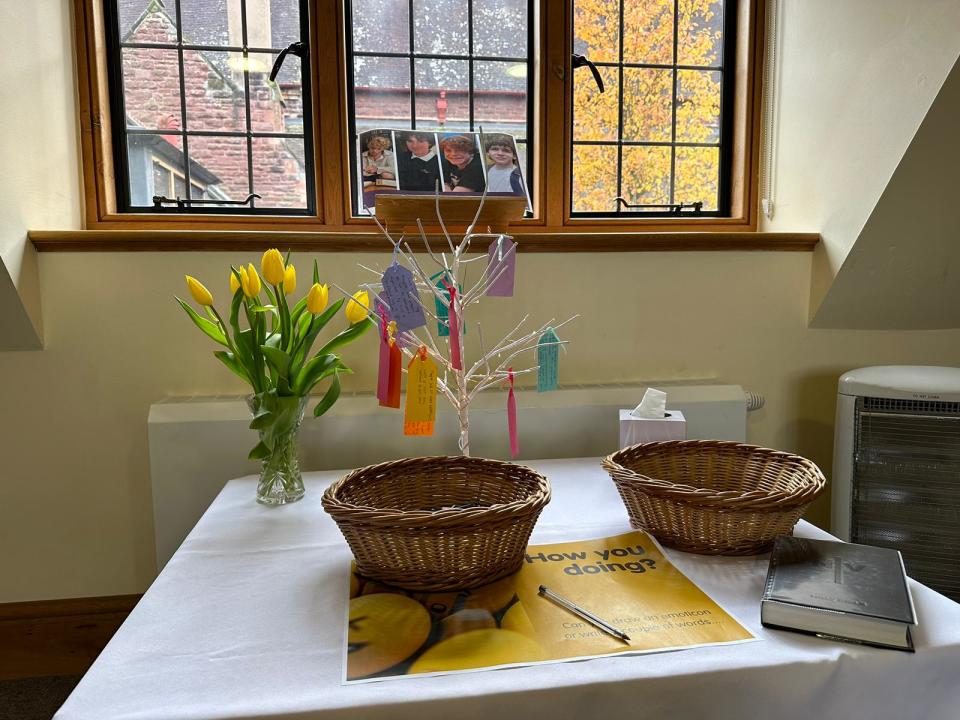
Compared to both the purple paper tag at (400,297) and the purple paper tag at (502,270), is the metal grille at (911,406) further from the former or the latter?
the purple paper tag at (400,297)

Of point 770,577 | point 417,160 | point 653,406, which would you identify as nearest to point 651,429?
point 653,406

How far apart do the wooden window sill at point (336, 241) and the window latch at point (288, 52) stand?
0.49 metres

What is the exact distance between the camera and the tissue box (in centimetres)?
134

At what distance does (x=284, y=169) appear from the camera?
1.85m

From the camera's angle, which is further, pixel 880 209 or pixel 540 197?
pixel 540 197

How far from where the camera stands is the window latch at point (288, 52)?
178cm

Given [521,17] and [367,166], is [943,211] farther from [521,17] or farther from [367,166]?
[367,166]

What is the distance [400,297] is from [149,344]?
2.55ft

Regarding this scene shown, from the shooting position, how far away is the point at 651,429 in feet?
4.41

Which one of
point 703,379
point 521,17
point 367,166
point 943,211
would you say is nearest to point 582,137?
point 521,17

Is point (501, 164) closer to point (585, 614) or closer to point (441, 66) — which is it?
point (441, 66)

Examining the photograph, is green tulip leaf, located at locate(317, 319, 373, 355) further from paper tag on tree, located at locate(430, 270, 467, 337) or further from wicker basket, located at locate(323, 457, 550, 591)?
wicker basket, located at locate(323, 457, 550, 591)

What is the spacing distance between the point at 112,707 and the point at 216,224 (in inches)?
55.1

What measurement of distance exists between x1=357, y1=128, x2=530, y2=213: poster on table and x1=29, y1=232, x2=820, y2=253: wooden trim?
0.46 feet
